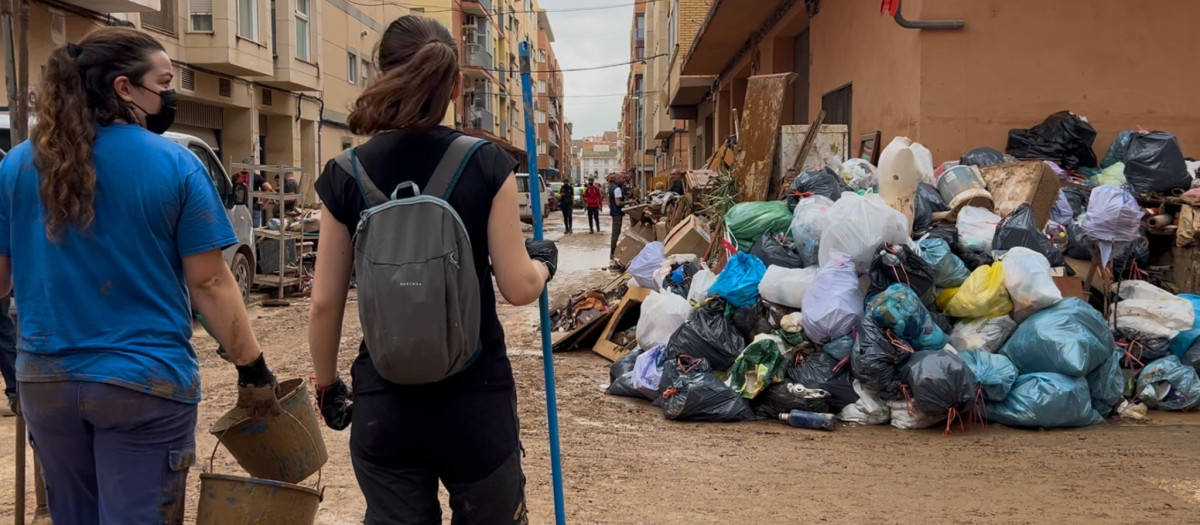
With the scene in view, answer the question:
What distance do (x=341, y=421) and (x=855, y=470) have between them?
Result: 310 centimetres

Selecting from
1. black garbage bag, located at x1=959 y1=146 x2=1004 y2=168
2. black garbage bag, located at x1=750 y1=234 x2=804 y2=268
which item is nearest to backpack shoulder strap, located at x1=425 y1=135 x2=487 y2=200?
black garbage bag, located at x1=750 y1=234 x2=804 y2=268

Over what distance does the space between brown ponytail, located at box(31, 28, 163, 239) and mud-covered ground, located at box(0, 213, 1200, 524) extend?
6.80ft

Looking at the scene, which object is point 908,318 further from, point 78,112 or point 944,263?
point 78,112

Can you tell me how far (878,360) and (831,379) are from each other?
0.35 meters

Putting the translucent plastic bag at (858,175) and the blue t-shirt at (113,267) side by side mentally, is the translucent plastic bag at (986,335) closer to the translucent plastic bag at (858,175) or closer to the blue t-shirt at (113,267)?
the translucent plastic bag at (858,175)

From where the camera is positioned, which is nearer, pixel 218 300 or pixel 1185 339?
pixel 218 300

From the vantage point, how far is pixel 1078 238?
258 inches

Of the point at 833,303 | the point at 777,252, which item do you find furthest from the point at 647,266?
the point at 833,303

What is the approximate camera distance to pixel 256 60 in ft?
59.6

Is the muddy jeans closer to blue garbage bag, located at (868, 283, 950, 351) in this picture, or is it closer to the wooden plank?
blue garbage bag, located at (868, 283, 950, 351)

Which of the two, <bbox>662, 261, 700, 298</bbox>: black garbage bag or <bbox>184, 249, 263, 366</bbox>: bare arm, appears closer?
<bbox>184, 249, 263, 366</bbox>: bare arm

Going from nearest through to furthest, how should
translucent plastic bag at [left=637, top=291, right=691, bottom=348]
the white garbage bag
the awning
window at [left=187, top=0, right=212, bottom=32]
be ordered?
the white garbage bag < translucent plastic bag at [left=637, top=291, right=691, bottom=348] < the awning < window at [left=187, top=0, right=212, bottom=32]

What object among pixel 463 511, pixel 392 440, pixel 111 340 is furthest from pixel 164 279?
pixel 463 511

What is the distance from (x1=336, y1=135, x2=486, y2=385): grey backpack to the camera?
5.89 feet
